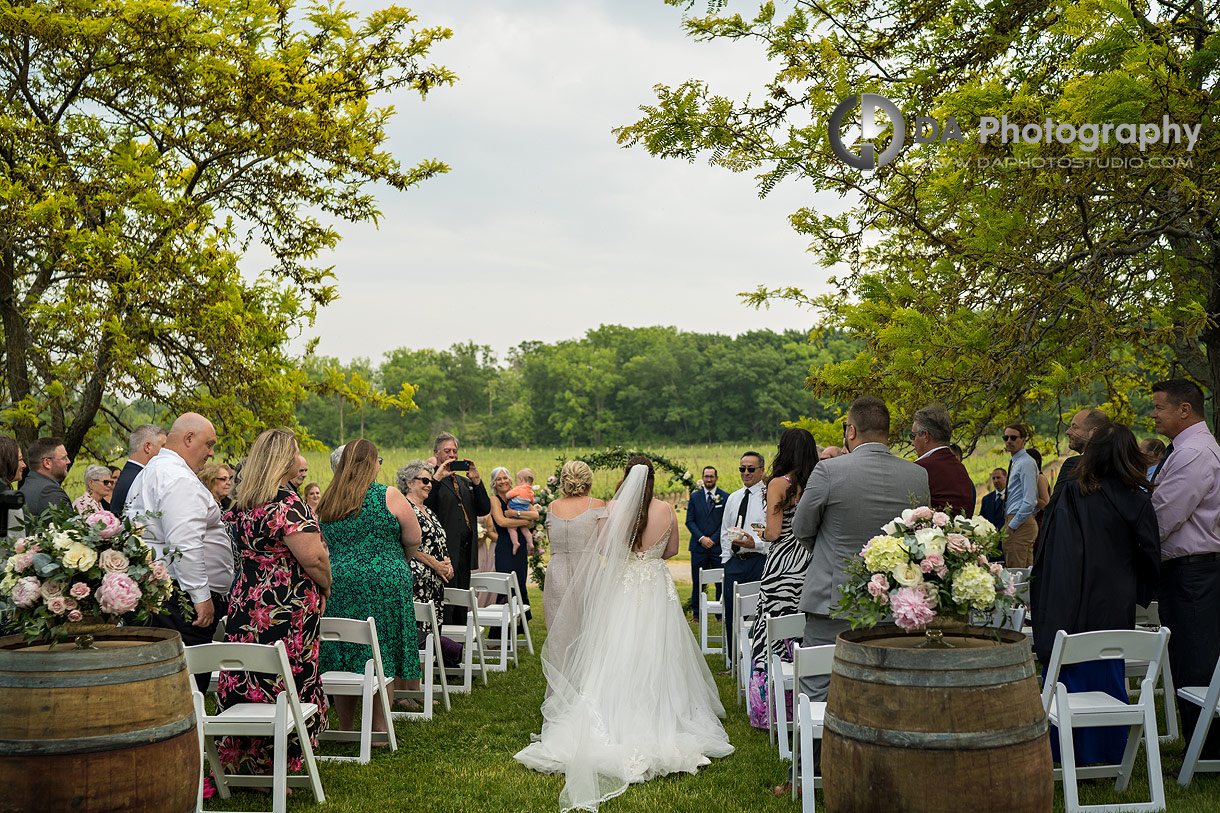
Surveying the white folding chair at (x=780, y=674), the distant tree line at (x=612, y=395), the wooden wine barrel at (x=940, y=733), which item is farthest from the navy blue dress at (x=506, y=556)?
the distant tree line at (x=612, y=395)

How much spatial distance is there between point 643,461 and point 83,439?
9.03 metres

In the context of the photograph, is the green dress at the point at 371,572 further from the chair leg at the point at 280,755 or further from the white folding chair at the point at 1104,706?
the white folding chair at the point at 1104,706

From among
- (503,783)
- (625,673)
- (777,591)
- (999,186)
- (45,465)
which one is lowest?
(503,783)

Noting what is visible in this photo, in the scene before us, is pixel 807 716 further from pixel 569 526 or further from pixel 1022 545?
pixel 1022 545

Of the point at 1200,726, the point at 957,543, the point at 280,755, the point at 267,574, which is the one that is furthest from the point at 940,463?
the point at 280,755

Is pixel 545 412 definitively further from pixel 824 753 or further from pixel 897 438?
pixel 824 753

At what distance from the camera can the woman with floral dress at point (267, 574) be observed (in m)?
5.61

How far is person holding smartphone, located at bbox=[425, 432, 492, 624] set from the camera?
9.80 metres

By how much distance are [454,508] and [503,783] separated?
14.1 ft

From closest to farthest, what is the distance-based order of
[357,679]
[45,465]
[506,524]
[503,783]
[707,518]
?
[503,783] < [357,679] < [45,465] < [506,524] < [707,518]

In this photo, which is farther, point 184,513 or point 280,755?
point 184,513

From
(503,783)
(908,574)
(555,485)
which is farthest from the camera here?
(555,485)

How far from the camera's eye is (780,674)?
552 cm

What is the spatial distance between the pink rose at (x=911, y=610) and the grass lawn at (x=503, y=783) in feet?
6.80
